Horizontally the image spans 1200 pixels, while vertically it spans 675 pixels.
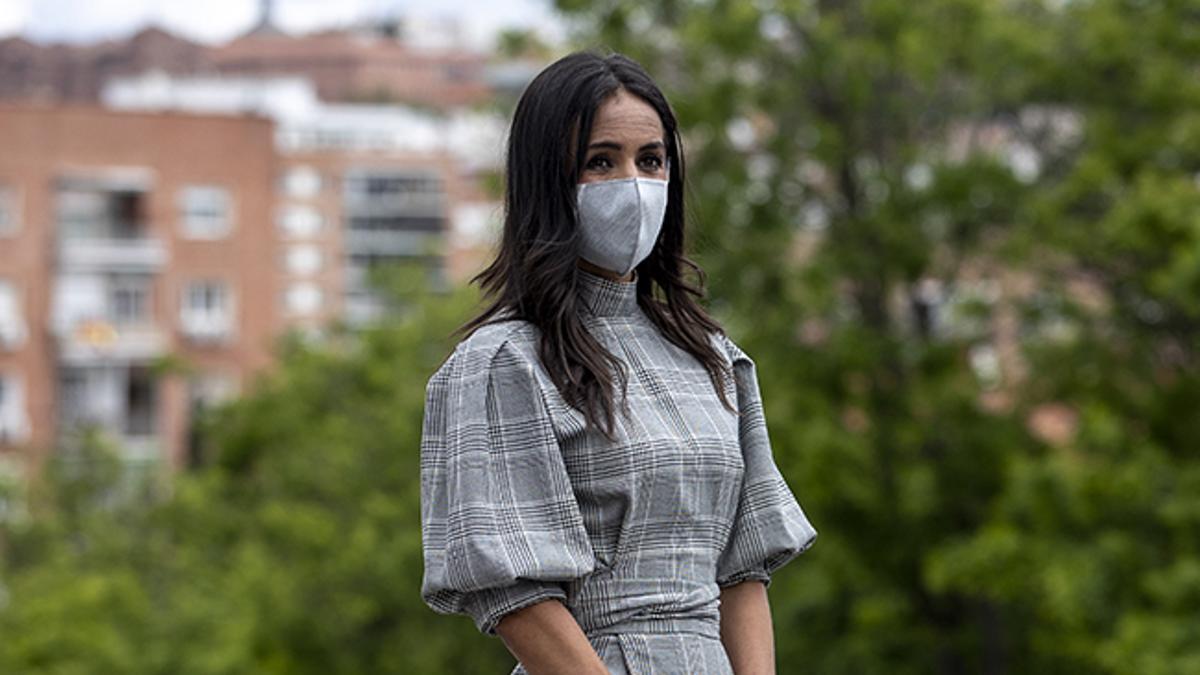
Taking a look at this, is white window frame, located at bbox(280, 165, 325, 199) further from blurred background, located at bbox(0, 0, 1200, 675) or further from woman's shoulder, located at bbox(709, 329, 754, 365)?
woman's shoulder, located at bbox(709, 329, 754, 365)

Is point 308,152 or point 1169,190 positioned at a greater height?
point 1169,190

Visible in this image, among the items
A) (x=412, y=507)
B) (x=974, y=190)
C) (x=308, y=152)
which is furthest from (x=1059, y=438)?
(x=308, y=152)

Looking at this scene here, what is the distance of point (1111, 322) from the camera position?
20281 mm

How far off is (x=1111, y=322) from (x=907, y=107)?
3128 millimetres

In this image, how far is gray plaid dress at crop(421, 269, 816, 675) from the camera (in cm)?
293

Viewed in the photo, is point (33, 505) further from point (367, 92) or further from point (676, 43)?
point (367, 92)

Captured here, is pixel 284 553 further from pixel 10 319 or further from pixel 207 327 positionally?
pixel 207 327

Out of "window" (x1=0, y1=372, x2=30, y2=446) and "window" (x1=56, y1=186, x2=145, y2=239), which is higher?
"window" (x1=56, y1=186, x2=145, y2=239)

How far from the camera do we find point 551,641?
115 inches

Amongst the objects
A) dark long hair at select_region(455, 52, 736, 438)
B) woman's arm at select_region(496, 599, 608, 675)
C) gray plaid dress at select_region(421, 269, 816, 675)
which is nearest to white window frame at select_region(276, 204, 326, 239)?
dark long hair at select_region(455, 52, 736, 438)

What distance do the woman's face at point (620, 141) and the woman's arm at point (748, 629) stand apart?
1.98ft

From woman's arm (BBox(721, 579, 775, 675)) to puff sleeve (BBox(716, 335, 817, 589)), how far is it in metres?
0.02

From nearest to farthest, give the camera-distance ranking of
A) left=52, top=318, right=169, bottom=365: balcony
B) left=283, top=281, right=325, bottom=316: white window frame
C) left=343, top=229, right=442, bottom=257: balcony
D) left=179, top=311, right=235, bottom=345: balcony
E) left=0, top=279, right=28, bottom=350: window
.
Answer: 1. left=0, top=279, right=28, bottom=350: window
2. left=52, top=318, right=169, bottom=365: balcony
3. left=179, top=311, right=235, bottom=345: balcony
4. left=283, top=281, right=325, bottom=316: white window frame
5. left=343, top=229, right=442, bottom=257: balcony

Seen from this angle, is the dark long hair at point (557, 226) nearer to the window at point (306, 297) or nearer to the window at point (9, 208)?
the window at point (9, 208)
